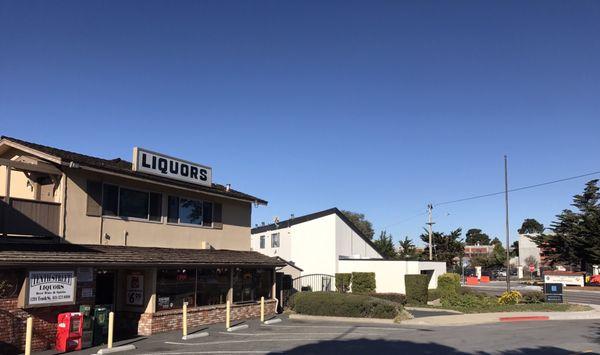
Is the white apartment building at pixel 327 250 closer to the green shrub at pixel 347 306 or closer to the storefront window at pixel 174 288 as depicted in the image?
the green shrub at pixel 347 306

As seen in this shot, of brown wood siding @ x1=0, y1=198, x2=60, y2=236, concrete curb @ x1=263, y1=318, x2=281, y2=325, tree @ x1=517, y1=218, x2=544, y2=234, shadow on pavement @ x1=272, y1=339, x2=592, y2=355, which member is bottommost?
concrete curb @ x1=263, y1=318, x2=281, y2=325

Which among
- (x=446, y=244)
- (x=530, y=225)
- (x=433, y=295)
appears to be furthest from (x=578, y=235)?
(x=530, y=225)

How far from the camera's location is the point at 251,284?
80.9 feet

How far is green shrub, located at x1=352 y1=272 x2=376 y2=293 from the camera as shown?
34053mm

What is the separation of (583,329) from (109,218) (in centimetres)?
1743

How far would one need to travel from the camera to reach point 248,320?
23.1 meters

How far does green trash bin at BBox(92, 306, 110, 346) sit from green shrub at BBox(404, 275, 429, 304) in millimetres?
19624

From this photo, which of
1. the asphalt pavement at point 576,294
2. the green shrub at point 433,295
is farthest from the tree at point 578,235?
the green shrub at point 433,295

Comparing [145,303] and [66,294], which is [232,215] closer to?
[145,303]

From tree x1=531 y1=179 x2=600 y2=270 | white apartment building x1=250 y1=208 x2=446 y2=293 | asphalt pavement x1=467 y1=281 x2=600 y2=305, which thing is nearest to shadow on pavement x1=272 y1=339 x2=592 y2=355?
white apartment building x1=250 y1=208 x2=446 y2=293

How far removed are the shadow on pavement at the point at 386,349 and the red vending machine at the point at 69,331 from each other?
18.5ft

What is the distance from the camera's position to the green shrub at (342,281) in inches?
1367

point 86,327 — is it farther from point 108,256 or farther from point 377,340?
point 377,340

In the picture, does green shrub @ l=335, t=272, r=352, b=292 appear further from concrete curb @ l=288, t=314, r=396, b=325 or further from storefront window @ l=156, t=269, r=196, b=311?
→ storefront window @ l=156, t=269, r=196, b=311
